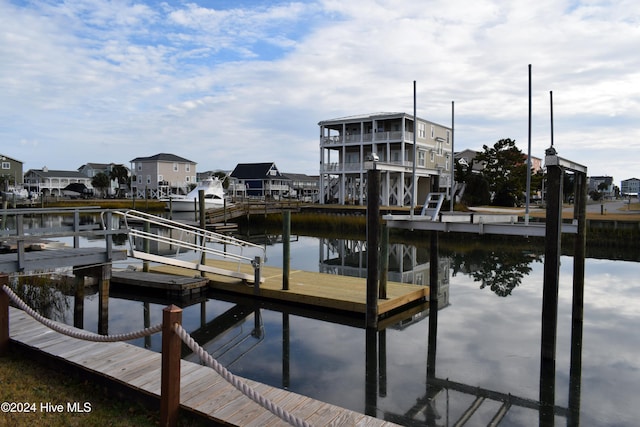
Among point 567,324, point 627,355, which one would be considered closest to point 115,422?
point 627,355

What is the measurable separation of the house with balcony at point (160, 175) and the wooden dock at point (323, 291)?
63.8 meters

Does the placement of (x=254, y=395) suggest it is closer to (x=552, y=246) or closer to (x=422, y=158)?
(x=552, y=246)

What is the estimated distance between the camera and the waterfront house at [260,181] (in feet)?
309

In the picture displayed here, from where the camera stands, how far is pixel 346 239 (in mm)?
34750

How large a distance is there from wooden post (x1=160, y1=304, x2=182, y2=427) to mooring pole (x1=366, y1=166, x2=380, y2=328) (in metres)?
6.44

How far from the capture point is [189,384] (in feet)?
19.0

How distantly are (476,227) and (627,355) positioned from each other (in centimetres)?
431

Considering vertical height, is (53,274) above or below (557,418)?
above

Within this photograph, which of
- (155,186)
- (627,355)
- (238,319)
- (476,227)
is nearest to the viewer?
(627,355)

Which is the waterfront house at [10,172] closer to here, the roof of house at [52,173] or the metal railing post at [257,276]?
the roof of house at [52,173]

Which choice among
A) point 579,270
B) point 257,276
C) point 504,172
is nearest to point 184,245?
point 257,276

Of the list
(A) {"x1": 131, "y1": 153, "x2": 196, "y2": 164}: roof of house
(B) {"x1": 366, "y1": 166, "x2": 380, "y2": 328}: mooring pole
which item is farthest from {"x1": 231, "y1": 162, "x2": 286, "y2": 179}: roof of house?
→ (B) {"x1": 366, "y1": 166, "x2": 380, "y2": 328}: mooring pole

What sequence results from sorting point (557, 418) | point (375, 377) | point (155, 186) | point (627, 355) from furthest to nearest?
point (155, 186)
point (627, 355)
point (375, 377)
point (557, 418)

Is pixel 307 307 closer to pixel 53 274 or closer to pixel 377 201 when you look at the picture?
pixel 377 201
